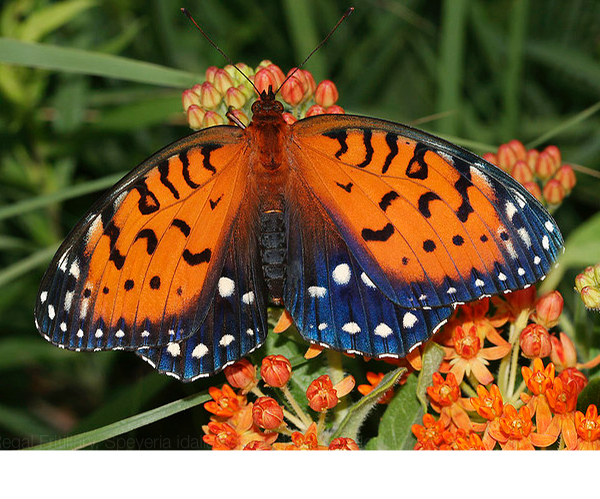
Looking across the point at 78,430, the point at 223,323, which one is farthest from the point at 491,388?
the point at 78,430

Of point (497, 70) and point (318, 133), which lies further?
point (497, 70)

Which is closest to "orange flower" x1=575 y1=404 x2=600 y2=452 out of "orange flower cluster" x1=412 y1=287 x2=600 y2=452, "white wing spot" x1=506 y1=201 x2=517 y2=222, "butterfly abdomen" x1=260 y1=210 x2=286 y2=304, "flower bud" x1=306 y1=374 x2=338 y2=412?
"orange flower cluster" x1=412 y1=287 x2=600 y2=452

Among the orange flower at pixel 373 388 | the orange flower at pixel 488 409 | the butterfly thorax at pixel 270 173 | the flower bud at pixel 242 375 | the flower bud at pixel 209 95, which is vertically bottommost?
the orange flower at pixel 488 409

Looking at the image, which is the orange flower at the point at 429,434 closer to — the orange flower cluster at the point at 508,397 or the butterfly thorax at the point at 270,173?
the orange flower cluster at the point at 508,397

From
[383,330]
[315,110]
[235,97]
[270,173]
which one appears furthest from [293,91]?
[383,330]

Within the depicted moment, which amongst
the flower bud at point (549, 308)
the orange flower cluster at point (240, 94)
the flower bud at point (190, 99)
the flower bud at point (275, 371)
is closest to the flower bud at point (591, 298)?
the flower bud at point (549, 308)

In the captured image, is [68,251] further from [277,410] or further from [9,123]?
[9,123]

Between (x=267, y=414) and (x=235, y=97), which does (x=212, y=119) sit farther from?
(x=267, y=414)
